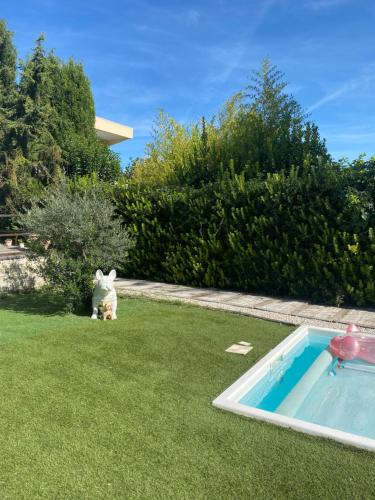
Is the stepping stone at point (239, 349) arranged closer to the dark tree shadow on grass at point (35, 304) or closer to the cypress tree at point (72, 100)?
the dark tree shadow on grass at point (35, 304)

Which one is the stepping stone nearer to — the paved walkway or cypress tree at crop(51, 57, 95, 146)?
the paved walkway

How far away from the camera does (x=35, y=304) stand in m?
8.94

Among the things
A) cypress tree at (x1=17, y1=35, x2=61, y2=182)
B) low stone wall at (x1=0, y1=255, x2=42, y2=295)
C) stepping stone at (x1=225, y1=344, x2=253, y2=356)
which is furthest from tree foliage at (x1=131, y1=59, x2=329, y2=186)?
cypress tree at (x1=17, y1=35, x2=61, y2=182)

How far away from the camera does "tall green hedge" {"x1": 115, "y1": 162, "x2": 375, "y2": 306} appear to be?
8.73m

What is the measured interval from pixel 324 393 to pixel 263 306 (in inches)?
145

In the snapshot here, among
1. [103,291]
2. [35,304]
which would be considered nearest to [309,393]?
[103,291]

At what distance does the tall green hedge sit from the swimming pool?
2659 millimetres

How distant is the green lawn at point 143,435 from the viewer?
2736 millimetres

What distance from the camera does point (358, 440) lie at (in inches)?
131

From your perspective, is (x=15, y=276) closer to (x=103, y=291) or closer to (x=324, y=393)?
(x=103, y=291)

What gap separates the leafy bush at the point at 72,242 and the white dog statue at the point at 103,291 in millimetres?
Answer: 595

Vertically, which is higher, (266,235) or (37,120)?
(37,120)

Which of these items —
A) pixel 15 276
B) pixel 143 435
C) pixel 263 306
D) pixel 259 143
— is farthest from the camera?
pixel 259 143

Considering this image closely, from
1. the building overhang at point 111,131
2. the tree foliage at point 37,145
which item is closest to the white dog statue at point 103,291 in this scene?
the tree foliage at point 37,145
